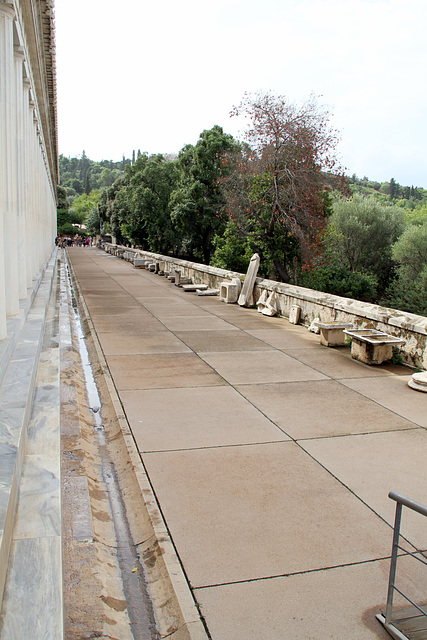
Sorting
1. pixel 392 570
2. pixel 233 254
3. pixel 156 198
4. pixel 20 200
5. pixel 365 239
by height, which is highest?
pixel 156 198

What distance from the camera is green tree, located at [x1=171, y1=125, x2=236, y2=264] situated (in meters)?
29.3

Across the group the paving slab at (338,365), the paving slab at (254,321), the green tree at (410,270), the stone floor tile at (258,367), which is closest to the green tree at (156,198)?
the green tree at (410,270)

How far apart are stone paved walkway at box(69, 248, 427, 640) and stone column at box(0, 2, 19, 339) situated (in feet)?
5.69

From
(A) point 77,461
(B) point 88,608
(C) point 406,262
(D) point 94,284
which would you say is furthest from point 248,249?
(B) point 88,608

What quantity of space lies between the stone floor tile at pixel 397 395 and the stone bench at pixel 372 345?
1.86ft

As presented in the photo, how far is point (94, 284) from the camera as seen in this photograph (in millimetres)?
20000

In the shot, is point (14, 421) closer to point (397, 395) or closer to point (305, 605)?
point (305, 605)

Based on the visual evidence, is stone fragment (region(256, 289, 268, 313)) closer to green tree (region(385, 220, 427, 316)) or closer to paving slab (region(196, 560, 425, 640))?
paving slab (region(196, 560, 425, 640))

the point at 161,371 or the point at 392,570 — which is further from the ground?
the point at 392,570

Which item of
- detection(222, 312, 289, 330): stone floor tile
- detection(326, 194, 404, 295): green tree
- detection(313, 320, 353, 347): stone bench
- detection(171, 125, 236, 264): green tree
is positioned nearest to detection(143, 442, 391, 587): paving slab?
detection(313, 320, 353, 347): stone bench

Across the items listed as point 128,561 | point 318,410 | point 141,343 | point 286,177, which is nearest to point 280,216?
point 286,177

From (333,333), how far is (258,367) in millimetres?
2120

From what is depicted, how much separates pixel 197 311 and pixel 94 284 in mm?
7808

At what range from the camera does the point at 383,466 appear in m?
4.56
